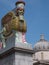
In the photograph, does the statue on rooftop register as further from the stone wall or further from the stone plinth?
the stone wall

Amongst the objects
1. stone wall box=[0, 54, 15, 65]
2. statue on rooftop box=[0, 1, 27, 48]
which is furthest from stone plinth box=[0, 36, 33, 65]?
statue on rooftop box=[0, 1, 27, 48]

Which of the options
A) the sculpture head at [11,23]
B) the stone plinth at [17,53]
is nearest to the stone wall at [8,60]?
the stone plinth at [17,53]

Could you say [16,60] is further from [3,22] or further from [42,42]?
[42,42]

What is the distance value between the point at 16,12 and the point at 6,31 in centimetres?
148

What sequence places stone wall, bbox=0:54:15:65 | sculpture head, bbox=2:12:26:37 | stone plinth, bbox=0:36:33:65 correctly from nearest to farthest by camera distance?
stone plinth, bbox=0:36:33:65
stone wall, bbox=0:54:15:65
sculpture head, bbox=2:12:26:37

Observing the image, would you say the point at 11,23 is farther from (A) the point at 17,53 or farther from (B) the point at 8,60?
(B) the point at 8,60

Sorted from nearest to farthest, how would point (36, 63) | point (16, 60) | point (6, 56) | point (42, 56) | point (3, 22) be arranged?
point (16, 60) < point (6, 56) < point (3, 22) < point (36, 63) < point (42, 56)

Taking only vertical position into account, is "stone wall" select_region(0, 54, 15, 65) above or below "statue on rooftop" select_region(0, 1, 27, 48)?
below

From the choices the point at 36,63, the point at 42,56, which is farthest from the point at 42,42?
the point at 36,63

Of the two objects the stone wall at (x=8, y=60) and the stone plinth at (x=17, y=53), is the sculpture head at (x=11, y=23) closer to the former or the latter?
the stone plinth at (x=17, y=53)

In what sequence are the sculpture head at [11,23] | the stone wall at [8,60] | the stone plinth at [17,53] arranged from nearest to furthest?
1. the stone plinth at [17,53]
2. the stone wall at [8,60]
3. the sculpture head at [11,23]

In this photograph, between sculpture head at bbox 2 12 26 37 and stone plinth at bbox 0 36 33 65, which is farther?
sculpture head at bbox 2 12 26 37

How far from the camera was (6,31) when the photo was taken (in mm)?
18922

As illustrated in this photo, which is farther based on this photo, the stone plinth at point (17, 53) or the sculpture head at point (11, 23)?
the sculpture head at point (11, 23)
